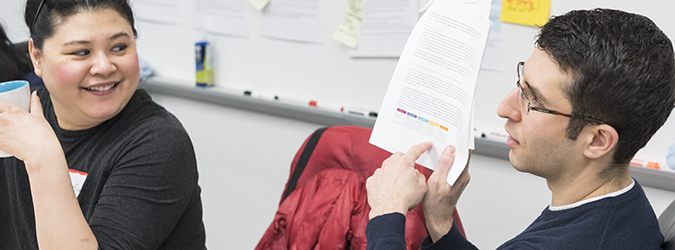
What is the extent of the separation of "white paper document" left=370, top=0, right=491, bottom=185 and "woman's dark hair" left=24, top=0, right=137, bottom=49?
0.69 m

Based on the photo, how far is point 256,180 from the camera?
2311 millimetres

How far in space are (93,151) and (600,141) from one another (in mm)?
1055

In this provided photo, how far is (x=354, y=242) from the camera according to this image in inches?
55.6

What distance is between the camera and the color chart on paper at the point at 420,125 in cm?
98

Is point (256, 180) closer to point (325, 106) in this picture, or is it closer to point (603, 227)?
point (325, 106)

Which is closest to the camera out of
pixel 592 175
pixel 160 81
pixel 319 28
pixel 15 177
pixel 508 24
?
pixel 592 175

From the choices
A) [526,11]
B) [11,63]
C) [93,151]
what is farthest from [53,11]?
[526,11]

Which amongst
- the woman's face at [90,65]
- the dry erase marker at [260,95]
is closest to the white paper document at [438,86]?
the woman's face at [90,65]

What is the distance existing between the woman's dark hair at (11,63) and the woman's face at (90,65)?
2.04 feet

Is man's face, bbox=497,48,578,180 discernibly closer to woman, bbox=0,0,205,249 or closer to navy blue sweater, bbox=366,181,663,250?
navy blue sweater, bbox=366,181,663,250

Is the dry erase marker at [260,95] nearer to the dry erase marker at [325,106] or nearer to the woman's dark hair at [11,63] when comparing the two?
the dry erase marker at [325,106]

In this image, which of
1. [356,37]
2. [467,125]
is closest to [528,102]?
[467,125]

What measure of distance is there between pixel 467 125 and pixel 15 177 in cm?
108

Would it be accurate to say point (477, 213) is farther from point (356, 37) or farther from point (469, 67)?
point (469, 67)
